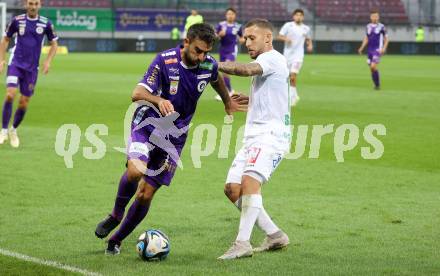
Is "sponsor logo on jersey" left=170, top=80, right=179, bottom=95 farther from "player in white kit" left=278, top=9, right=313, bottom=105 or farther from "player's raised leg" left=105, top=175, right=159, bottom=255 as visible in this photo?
"player in white kit" left=278, top=9, right=313, bottom=105

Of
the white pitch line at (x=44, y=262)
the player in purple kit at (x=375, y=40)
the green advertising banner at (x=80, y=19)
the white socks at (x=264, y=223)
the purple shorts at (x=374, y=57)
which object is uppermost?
the white socks at (x=264, y=223)

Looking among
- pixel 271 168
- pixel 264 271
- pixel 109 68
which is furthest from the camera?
pixel 109 68

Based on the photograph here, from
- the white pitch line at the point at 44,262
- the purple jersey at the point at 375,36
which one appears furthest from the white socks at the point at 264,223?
the purple jersey at the point at 375,36

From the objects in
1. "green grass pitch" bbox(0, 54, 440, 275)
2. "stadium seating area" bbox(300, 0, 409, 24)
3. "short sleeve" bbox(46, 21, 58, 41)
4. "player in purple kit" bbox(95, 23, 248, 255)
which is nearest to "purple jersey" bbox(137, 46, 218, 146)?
"player in purple kit" bbox(95, 23, 248, 255)

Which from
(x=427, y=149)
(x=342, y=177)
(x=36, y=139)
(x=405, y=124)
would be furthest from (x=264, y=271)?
(x=405, y=124)

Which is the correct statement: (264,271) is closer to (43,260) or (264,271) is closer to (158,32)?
(43,260)

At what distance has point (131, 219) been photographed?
763 cm

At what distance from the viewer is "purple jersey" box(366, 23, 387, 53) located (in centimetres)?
2892

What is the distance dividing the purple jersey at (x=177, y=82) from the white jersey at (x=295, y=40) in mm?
17036

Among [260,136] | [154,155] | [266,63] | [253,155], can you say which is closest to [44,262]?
[154,155]

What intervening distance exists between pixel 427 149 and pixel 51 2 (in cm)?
4502

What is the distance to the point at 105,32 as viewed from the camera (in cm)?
5675

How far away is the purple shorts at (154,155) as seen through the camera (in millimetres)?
7465

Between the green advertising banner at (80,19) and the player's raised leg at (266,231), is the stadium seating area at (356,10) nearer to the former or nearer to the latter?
the green advertising banner at (80,19)
